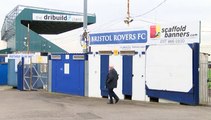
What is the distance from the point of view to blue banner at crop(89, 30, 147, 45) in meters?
19.2

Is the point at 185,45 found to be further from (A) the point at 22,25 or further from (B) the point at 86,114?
(A) the point at 22,25

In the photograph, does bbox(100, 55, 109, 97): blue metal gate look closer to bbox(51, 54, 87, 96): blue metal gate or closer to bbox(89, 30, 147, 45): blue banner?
bbox(89, 30, 147, 45): blue banner

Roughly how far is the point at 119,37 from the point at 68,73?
4.44 metres

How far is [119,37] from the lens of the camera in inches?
800

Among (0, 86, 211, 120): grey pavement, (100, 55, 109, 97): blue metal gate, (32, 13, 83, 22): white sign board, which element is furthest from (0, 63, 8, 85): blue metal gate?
(0, 86, 211, 120): grey pavement

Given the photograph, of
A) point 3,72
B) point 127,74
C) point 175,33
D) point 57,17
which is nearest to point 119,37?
point 127,74

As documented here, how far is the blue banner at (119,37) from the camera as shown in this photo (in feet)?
63.0

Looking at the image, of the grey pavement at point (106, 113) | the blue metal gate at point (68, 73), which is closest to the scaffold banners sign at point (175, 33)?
the grey pavement at point (106, 113)

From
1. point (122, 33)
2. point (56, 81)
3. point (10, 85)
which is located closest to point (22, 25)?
point (10, 85)

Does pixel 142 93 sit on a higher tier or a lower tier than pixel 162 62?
lower

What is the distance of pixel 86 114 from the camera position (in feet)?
47.3

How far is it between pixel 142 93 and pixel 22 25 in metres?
30.4

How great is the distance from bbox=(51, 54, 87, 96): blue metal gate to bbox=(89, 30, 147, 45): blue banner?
1.19 m

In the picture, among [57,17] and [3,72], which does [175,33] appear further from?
[57,17]
